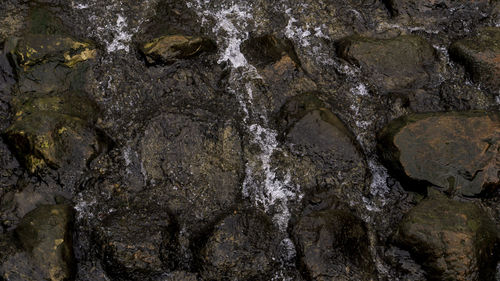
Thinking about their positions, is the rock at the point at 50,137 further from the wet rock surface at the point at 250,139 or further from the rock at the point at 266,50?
the rock at the point at 266,50

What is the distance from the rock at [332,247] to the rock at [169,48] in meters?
2.42

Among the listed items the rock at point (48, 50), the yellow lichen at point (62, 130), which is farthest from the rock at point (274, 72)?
the yellow lichen at point (62, 130)

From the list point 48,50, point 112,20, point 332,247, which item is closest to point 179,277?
point 332,247

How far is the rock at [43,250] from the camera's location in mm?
3582

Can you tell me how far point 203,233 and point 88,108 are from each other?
6.44 feet

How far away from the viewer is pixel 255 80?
487 centimetres

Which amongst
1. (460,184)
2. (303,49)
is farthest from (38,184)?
(460,184)

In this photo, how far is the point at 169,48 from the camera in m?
4.82

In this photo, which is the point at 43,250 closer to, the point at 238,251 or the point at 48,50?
the point at 238,251

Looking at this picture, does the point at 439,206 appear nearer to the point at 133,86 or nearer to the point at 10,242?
the point at 133,86

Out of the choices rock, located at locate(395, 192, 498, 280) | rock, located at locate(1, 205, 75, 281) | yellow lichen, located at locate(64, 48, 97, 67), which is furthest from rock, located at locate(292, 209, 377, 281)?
yellow lichen, located at locate(64, 48, 97, 67)

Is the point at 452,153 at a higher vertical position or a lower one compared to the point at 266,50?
lower

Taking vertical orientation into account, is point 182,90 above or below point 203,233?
above

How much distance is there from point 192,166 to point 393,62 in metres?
2.69
